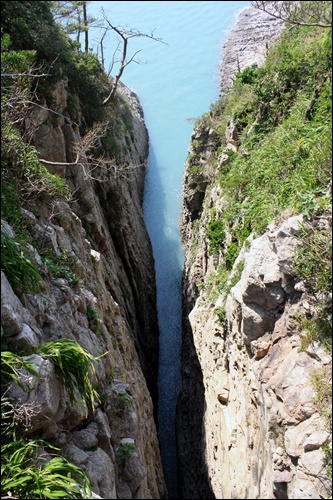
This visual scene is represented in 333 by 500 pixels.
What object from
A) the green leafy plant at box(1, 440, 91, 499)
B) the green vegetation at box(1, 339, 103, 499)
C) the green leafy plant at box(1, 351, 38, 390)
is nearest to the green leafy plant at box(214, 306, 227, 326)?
the green vegetation at box(1, 339, 103, 499)

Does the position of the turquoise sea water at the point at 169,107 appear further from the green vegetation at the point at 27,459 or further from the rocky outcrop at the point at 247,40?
the green vegetation at the point at 27,459

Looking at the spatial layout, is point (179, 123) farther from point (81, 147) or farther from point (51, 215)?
point (51, 215)

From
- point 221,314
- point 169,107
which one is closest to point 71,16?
point 169,107

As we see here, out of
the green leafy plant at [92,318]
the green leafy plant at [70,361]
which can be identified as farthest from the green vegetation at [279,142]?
the green leafy plant at [70,361]

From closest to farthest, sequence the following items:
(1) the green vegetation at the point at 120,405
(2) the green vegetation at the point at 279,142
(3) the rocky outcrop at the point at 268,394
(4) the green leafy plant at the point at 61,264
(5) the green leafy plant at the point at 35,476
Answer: (5) the green leafy plant at the point at 35,476 → (3) the rocky outcrop at the point at 268,394 → (1) the green vegetation at the point at 120,405 → (4) the green leafy plant at the point at 61,264 → (2) the green vegetation at the point at 279,142

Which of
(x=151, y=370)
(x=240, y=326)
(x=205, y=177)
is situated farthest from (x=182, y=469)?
(x=205, y=177)

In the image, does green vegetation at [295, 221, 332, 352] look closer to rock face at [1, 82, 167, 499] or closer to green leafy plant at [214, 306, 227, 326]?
rock face at [1, 82, 167, 499]
